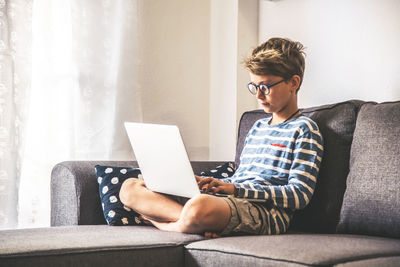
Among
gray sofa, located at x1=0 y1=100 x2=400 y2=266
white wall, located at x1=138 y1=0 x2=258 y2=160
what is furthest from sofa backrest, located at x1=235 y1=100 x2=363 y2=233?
white wall, located at x1=138 y1=0 x2=258 y2=160

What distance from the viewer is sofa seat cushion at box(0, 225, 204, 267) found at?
154cm

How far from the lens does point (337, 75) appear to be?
8.46ft

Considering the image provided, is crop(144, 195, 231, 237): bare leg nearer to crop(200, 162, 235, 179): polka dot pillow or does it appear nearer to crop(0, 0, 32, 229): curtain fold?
crop(200, 162, 235, 179): polka dot pillow

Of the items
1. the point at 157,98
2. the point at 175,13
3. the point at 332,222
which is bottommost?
the point at 332,222

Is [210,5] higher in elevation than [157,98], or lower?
higher

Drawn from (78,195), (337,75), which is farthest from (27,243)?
(337,75)

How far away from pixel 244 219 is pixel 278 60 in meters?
0.66

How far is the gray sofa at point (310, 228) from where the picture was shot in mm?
1489

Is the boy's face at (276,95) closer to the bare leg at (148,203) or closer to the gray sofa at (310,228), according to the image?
the gray sofa at (310,228)

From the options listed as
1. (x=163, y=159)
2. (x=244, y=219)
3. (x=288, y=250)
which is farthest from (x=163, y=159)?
(x=288, y=250)

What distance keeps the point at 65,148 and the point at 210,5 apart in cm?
126

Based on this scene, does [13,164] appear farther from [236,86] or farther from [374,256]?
[374,256]

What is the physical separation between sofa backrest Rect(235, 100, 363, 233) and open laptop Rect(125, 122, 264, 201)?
1.53 feet

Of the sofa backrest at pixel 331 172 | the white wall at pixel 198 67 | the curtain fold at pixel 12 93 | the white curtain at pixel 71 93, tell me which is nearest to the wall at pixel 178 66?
the white wall at pixel 198 67
